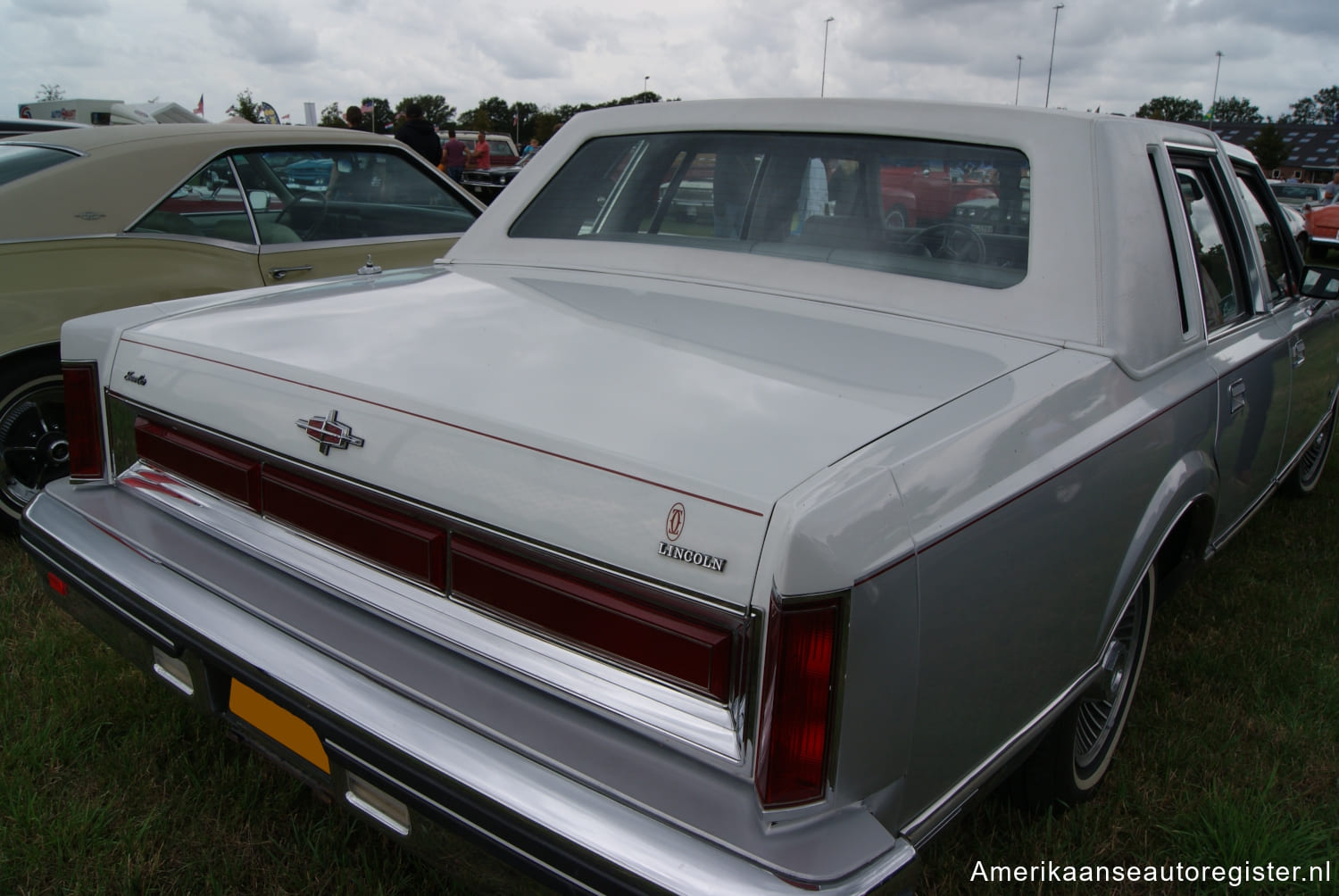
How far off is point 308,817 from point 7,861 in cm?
57

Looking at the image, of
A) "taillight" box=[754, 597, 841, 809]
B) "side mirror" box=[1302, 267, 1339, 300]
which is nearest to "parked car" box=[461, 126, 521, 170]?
"side mirror" box=[1302, 267, 1339, 300]

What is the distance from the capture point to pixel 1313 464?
461 cm

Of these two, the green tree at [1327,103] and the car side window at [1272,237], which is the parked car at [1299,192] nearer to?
the car side window at [1272,237]

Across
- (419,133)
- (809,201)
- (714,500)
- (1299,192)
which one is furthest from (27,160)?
(1299,192)

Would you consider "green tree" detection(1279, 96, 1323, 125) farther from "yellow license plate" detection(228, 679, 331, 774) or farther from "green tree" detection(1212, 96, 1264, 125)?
"yellow license plate" detection(228, 679, 331, 774)

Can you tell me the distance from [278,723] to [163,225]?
291 cm

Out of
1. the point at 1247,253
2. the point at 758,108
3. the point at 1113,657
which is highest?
the point at 758,108

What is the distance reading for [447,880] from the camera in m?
1.97

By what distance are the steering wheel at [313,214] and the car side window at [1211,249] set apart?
11.3ft

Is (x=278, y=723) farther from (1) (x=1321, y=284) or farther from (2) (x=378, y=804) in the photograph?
(1) (x=1321, y=284)

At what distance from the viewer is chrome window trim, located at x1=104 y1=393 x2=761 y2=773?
1329 mm

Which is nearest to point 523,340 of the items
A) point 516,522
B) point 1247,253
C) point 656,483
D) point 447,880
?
point 516,522

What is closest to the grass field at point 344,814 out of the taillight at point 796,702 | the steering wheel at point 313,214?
the taillight at point 796,702

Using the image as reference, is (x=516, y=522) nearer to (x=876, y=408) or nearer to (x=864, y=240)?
(x=876, y=408)
